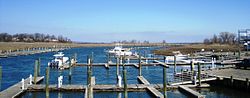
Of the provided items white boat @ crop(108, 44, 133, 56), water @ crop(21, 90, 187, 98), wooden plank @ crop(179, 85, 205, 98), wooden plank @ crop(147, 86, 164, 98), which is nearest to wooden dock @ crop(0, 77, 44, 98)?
water @ crop(21, 90, 187, 98)

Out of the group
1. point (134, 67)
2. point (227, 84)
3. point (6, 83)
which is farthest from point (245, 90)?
point (134, 67)

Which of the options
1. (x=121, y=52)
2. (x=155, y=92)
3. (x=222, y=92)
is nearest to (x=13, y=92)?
(x=155, y=92)

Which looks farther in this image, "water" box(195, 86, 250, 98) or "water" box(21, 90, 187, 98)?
"water" box(195, 86, 250, 98)

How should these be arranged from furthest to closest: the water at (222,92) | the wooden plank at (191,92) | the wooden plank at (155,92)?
the water at (222,92)
the wooden plank at (155,92)
the wooden plank at (191,92)

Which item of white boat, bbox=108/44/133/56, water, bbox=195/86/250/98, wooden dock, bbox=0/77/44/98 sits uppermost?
white boat, bbox=108/44/133/56

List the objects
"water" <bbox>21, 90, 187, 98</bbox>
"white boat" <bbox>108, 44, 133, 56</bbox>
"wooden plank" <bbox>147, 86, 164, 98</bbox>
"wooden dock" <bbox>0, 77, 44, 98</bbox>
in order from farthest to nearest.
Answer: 1. "white boat" <bbox>108, 44, 133, 56</bbox>
2. "water" <bbox>21, 90, 187, 98</bbox>
3. "wooden plank" <bbox>147, 86, 164, 98</bbox>
4. "wooden dock" <bbox>0, 77, 44, 98</bbox>

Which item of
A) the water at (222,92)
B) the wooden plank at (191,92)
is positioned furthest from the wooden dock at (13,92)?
the water at (222,92)

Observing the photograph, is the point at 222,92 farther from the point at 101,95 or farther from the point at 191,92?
the point at 101,95

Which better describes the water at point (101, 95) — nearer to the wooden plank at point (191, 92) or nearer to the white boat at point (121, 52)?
the wooden plank at point (191, 92)

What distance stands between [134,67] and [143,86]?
1251 inches

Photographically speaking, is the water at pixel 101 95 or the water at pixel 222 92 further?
the water at pixel 222 92

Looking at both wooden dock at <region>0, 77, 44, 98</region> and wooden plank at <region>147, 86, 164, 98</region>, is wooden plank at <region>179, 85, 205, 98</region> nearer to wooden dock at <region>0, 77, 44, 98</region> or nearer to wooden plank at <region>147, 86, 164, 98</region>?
wooden plank at <region>147, 86, 164, 98</region>

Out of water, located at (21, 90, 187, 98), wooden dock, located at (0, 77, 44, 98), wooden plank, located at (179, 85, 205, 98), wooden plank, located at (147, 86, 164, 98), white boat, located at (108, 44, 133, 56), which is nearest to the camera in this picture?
wooden plank, located at (179, 85, 205, 98)

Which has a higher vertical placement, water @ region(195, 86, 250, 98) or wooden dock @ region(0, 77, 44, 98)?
wooden dock @ region(0, 77, 44, 98)
